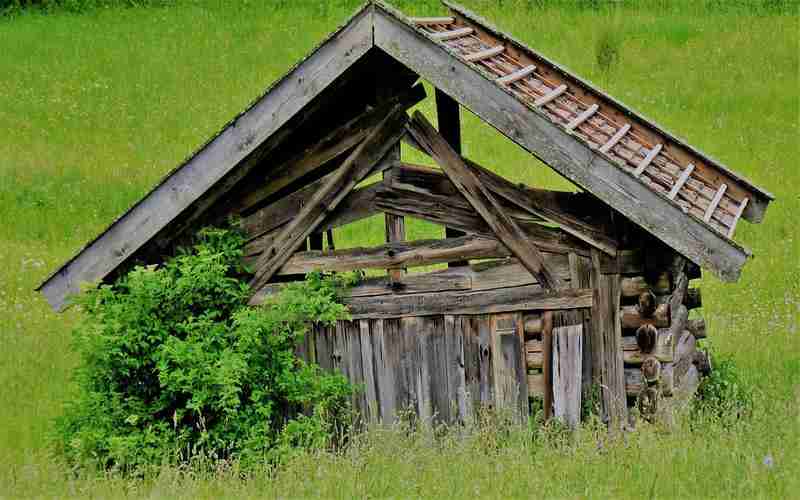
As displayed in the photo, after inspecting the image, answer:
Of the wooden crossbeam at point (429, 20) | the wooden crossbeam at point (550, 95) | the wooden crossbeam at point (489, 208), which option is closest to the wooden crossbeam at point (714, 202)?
the wooden crossbeam at point (489, 208)

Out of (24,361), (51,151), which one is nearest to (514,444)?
(24,361)

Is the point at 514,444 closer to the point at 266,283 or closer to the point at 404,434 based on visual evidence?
the point at 404,434

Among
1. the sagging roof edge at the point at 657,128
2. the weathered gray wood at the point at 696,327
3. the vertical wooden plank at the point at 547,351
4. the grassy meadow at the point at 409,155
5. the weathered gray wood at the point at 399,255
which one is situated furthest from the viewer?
the weathered gray wood at the point at 696,327

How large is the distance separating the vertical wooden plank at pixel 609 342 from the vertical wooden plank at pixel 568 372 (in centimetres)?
13

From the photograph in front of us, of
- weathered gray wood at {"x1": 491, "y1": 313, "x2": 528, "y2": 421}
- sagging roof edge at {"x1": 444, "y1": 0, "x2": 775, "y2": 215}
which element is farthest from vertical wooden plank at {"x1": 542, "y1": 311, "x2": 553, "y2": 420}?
sagging roof edge at {"x1": 444, "y1": 0, "x2": 775, "y2": 215}

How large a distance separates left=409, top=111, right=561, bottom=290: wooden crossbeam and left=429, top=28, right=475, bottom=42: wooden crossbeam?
59 cm

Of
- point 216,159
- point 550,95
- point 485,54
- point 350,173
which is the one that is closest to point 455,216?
point 350,173

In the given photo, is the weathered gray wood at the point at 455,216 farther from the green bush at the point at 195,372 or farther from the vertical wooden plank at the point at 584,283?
the green bush at the point at 195,372

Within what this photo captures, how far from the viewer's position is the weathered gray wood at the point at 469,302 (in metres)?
8.08

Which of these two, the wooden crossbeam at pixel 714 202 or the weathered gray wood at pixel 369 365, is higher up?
the wooden crossbeam at pixel 714 202

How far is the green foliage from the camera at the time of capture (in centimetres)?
820

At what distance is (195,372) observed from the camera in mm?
7879

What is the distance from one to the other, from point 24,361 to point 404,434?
4773mm

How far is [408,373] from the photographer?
8.45 m
